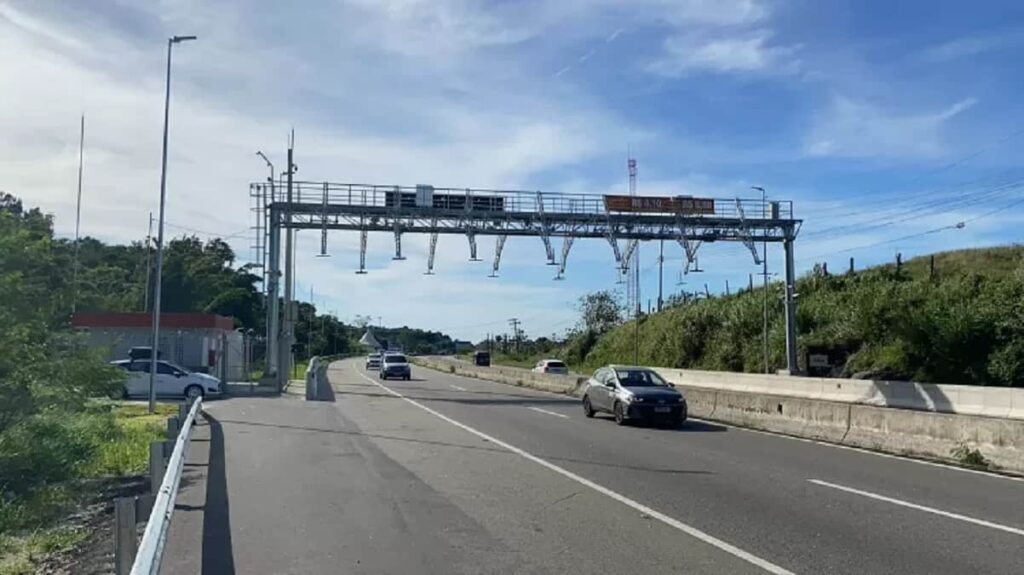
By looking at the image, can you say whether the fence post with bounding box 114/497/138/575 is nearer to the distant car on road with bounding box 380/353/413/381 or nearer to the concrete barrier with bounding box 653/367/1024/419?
the concrete barrier with bounding box 653/367/1024/419

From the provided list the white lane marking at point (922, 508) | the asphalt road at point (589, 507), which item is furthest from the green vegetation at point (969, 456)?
the white lane marking at point (922, 508)

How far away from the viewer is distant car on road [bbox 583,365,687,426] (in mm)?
23812

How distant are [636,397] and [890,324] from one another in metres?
27.0

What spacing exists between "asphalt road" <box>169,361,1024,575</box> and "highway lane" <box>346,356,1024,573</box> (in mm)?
37

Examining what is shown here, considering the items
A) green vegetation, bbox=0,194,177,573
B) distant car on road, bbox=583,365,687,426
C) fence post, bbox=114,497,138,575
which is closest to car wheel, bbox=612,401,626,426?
distant car on road, bbox=583,365,687,426

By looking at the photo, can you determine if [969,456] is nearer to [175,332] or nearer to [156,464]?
[156,464]

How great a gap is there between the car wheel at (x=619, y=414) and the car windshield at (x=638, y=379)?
66 centimetres

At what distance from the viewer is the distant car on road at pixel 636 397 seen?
78.1ft

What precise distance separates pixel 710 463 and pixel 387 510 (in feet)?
22.5

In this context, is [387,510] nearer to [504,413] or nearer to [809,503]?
[809,503]

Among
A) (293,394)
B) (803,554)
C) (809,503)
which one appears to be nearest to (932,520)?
(809,503)

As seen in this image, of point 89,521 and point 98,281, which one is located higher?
point 98,281

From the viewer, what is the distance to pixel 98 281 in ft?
265

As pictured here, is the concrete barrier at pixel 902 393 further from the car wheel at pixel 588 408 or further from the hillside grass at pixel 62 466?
the hillside grass at pixel 62 466
